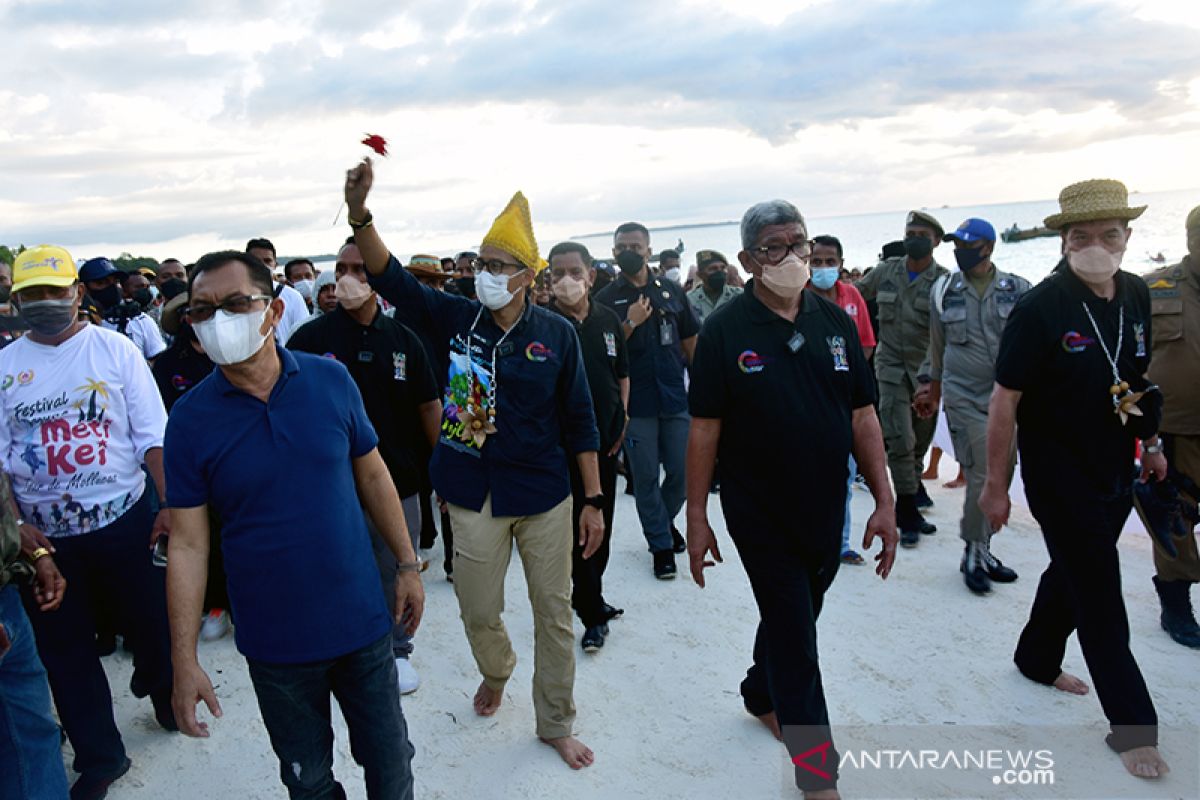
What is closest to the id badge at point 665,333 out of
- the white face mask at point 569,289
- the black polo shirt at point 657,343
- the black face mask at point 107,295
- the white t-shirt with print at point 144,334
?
the black polo shirt at point 657,343

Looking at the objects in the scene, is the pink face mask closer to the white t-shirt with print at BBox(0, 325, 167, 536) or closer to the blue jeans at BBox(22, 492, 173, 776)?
the white t-shirt with print at BBox(0, 325, 167, 536)

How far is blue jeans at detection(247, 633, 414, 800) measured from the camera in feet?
8.02

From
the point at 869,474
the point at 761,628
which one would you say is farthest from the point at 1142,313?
the point at 761,628

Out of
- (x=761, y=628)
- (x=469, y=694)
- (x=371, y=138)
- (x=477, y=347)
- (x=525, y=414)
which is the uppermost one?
(x=371, y=138)

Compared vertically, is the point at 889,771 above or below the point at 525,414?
below

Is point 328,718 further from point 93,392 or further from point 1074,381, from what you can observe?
point 1074,381

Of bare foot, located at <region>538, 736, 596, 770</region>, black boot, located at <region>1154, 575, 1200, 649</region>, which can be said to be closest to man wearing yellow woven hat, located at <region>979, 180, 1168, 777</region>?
black boot, located at <region>1154, 575, 1200, 649</region>

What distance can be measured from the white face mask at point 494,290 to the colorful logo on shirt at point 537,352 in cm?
23

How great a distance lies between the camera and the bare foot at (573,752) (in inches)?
134

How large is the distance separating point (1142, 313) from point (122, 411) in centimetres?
462

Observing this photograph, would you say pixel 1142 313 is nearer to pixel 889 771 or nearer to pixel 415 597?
pixel 889 771

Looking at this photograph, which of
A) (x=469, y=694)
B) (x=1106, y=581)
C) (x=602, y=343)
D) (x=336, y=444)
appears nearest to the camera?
(x=336, y=444)

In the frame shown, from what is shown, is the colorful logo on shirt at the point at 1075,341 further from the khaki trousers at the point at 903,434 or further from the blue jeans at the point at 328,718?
the blue jeans at the point at 328,718

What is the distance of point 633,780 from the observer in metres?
3.30
